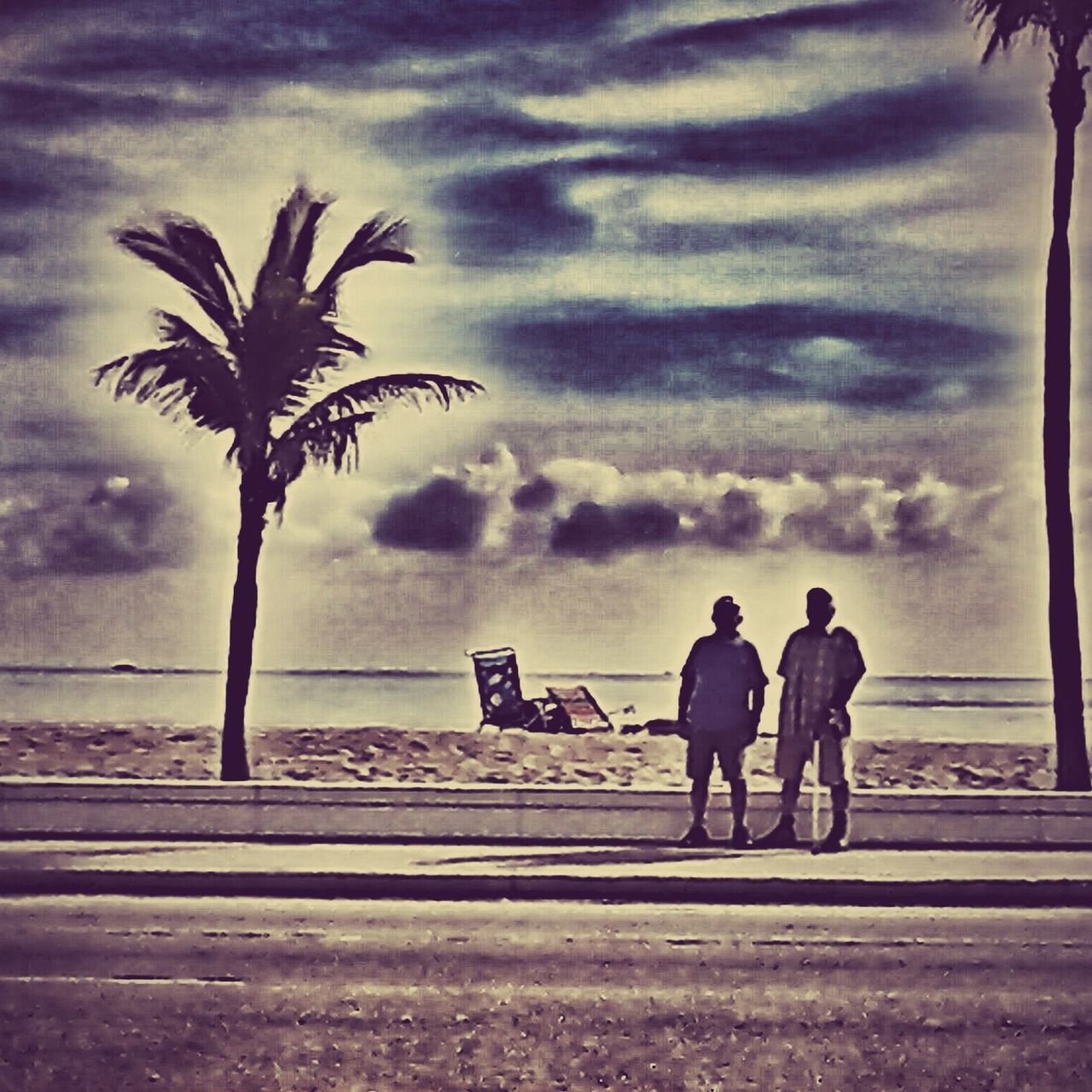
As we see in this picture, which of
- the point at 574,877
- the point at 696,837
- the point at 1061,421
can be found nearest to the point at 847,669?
the point at 696,837

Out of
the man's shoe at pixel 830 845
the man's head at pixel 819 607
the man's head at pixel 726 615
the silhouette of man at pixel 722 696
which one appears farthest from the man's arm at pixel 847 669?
the man's shoe at pixel 830 845

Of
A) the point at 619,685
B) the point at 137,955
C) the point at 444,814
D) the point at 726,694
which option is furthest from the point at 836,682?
the point at 619,685

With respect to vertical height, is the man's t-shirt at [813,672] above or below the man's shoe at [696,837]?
above

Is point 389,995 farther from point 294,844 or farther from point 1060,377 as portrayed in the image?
point 1060,377

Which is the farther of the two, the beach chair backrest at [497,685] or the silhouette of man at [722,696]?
the beach chair backrest at [497,685]

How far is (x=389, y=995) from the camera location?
29.3ft

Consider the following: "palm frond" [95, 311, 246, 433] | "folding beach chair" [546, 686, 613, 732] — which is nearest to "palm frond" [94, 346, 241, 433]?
"palm frond" [95, 311, 246, 433]

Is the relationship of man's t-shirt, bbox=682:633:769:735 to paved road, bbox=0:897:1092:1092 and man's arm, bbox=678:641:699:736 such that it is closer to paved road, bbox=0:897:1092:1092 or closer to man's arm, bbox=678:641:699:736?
man's arm, bbox=678:641:699:736

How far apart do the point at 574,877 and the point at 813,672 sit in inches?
105

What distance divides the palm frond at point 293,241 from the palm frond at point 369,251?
28cm

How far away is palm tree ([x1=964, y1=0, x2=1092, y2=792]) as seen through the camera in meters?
18.0

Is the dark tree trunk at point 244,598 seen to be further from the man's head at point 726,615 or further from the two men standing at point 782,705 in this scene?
the man's head at point 726,615

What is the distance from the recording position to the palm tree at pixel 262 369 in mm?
19422

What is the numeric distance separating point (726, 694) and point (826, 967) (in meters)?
5.11
